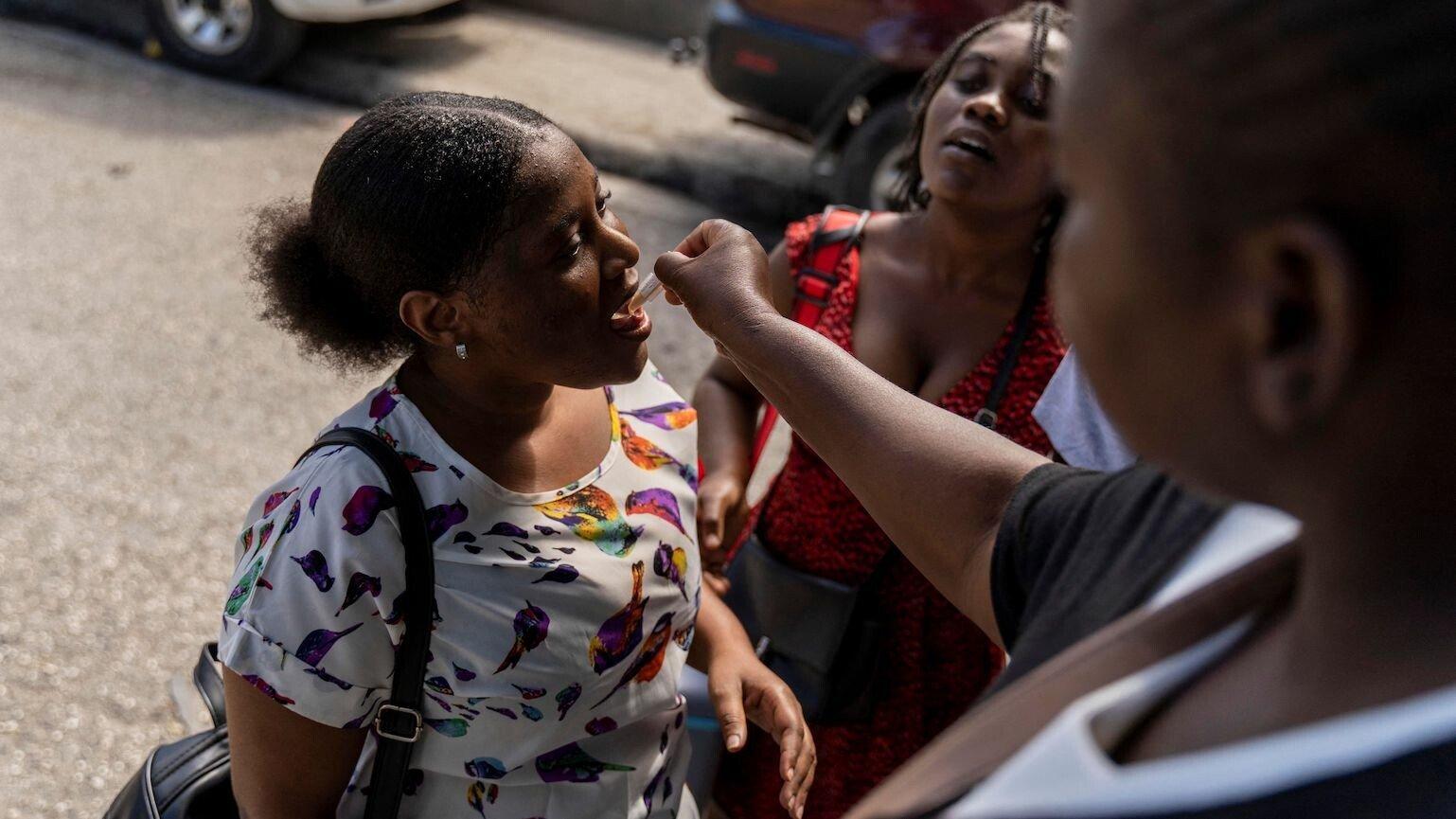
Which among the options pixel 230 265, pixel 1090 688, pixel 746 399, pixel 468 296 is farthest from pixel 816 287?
pixel 230 265

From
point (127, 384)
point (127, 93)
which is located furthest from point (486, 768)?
point (127, 93)

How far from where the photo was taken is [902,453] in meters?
1.52

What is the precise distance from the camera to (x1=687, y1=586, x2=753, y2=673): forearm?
2.03 m

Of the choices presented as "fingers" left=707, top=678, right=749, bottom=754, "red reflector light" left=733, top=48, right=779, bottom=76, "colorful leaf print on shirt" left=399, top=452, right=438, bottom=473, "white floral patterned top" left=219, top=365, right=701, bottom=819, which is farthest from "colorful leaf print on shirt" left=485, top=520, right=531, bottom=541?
"red reflector light" left=733, top=48, right=779, bottom=76

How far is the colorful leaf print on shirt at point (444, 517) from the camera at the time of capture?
1.57m

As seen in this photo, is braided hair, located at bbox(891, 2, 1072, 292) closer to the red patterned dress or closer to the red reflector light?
the red patterned dress

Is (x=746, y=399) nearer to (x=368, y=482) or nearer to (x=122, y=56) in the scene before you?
(x=368, y=482)

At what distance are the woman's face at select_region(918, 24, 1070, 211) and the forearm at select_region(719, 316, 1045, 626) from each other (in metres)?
0.78

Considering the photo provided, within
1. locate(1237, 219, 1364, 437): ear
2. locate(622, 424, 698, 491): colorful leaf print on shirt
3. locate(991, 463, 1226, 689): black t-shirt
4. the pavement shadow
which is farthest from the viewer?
the pavement shadow

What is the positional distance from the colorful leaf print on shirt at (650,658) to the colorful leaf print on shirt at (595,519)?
0.43ft

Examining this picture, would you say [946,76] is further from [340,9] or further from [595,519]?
[340,9]

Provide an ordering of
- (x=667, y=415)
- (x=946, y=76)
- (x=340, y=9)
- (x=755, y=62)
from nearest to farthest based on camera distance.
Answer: (x=667, y=415) < (x=946, y=76) < (x=755, y=62) < (x=340, y=9)

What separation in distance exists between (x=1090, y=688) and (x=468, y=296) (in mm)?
1062

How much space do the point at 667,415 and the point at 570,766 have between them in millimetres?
568
